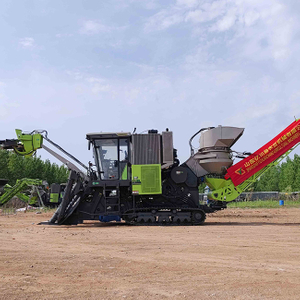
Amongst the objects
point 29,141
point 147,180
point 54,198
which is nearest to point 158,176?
point 147,180

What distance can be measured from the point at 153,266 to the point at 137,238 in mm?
3577

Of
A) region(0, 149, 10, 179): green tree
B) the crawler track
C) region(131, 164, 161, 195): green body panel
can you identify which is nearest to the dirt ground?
the crawler track

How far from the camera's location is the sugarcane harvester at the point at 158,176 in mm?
12945

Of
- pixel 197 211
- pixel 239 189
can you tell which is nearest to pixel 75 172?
pixel 197 211

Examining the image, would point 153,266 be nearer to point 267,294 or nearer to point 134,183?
point 267,294

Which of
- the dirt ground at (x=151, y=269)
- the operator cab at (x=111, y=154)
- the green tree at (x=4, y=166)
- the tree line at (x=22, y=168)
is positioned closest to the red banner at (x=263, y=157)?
the operator cab at (x=111, y=154)

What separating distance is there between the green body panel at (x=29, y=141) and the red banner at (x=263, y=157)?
25.6 ft

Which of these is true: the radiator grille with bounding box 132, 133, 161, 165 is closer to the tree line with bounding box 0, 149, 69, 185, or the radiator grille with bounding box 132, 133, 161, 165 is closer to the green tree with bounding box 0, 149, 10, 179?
the tree line with bounding box 0, 149, 69, 185

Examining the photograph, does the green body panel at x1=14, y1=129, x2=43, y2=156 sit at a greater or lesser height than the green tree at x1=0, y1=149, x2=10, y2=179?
lesser

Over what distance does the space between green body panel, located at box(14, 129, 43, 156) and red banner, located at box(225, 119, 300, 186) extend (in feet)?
25.6

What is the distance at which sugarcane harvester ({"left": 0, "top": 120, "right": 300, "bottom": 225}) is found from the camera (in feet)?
42.5

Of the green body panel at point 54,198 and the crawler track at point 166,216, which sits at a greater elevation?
the green body panel at point 54,198

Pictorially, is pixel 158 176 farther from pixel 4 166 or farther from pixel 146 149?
pixel 4 166

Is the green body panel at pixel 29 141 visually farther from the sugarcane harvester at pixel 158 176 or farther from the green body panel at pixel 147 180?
the green body panel at pixel 147 180
